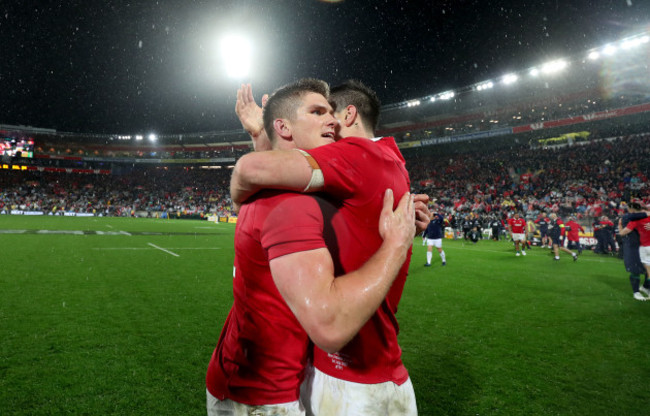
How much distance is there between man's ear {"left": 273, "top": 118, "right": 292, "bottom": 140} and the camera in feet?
5.15

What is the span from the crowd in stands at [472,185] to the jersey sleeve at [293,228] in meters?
12.0

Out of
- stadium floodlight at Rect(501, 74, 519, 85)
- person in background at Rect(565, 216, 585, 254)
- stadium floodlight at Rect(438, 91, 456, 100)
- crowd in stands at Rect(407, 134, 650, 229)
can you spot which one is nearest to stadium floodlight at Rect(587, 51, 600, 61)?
stadium floodlight at Rect(501, 74, 519, 85)

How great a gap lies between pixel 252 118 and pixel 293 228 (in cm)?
128

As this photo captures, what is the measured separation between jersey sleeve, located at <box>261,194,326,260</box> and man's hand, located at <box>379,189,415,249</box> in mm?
228

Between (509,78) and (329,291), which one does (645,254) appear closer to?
(329,291)

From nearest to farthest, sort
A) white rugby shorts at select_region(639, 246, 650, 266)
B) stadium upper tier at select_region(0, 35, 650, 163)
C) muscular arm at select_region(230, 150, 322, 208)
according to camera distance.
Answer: muscular arm at select_region(230, 150, 322, 208) → white rugby shorts at select_region(639, 246, 650, 266) → stadium upper tier at select_region(0, 35, 650, 163)

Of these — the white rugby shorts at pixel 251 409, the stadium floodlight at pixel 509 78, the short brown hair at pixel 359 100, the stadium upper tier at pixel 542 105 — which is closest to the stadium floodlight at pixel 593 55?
the stadium upper tier at pixel 542 105

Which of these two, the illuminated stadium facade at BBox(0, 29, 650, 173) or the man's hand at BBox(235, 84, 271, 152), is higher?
the illuminated stadium facade at BBox(0, 29, 650, 173)

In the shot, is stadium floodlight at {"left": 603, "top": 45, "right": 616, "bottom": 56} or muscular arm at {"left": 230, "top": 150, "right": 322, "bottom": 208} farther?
stadium floodlight at {"left": 603, "top": 45, "right": 616, "bottom": 56}

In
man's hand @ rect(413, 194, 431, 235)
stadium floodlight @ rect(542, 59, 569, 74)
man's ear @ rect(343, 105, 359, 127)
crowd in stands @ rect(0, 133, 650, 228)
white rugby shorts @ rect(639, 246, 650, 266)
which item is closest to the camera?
man's hand @ rect(413, 194, 431, 235)

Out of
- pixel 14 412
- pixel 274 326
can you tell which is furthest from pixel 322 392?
pixel 14 412

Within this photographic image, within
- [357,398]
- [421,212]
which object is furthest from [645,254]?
[357,398]

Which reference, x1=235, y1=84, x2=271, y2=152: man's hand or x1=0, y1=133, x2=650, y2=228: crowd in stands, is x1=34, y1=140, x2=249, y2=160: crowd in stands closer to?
x1=0, y1=133, x2=650, y2=228: crowd in stands

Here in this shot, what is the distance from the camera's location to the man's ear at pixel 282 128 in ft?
5.15
